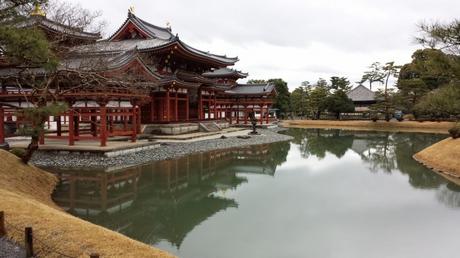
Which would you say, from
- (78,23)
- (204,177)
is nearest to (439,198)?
(204,177)

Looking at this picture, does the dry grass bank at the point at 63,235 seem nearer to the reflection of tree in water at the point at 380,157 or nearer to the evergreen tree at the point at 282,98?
the reflection of tree in water at the point at 380,157

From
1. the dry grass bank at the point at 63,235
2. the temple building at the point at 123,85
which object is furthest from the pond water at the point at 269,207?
the temple building at the point at 123,85

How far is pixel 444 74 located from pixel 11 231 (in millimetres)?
13452

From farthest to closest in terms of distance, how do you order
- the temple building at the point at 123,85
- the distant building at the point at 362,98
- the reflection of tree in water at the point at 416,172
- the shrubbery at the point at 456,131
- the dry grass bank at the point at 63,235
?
the distant building at the point at 362,98 → the shrubbery at the point at 456,131 → the temple building at the point at 123,85 → the reflection of tree in water at the point at 416,172 → the dry grass bank at the point at 63,235

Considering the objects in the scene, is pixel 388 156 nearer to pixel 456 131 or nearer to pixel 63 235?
pixel 456 131

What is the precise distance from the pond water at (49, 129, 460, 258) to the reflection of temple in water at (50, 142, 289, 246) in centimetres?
3

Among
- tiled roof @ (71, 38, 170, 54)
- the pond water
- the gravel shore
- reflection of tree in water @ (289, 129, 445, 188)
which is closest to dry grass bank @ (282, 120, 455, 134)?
reflection of tree in water @ (289, 129, 445, 188)

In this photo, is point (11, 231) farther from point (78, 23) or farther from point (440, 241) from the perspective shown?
point (78, 23)

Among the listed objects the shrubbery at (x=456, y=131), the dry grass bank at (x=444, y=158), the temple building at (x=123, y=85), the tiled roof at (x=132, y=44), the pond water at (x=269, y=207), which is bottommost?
the pond water at (x=269, y=207)

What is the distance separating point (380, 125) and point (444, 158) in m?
26.8

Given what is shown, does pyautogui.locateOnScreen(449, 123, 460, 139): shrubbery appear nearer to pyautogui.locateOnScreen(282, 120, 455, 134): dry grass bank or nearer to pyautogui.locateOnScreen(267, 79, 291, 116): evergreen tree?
pyautogui.locateOnScreen(282, 120, 455, 134): dry grass bank

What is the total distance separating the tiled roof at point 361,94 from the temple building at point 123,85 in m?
16.8

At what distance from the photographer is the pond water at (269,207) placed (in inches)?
300

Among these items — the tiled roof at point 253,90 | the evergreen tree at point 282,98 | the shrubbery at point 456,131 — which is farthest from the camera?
the evergreen tree at point 282,98
